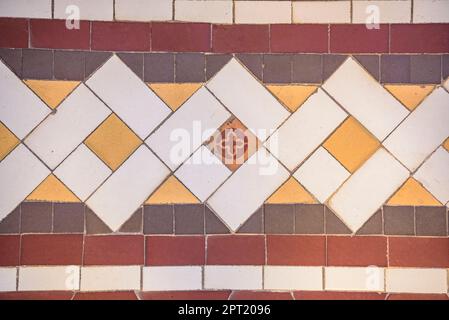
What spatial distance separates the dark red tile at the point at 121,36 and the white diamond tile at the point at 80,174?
499mm

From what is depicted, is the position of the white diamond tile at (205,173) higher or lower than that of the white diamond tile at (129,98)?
lower

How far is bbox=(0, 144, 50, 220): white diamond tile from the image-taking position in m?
1.72

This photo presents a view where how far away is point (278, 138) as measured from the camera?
1754mm

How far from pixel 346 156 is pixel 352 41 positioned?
1.72 ft

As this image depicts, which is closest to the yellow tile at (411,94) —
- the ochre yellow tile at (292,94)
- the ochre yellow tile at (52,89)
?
the ochre yellow tile at (292,94)

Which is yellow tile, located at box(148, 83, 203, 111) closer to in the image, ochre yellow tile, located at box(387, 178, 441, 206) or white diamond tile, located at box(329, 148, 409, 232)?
white diamond tile, located at box(329, 148, 409, 232)

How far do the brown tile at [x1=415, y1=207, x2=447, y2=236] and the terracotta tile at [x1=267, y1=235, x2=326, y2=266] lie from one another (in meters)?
0.44

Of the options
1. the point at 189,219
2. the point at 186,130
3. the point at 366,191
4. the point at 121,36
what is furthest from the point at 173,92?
the point at 366,191

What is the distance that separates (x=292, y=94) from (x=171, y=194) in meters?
0.71

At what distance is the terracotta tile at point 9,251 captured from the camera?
1.71m

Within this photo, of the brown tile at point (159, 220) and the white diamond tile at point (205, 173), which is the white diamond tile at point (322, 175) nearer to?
A: the white diamond tile at point (205, 173)

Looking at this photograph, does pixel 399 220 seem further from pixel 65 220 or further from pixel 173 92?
pixel 65 220

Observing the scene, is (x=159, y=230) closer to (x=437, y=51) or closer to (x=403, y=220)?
(x=403, y=220)

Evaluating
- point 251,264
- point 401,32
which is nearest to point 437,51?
point 401,32
